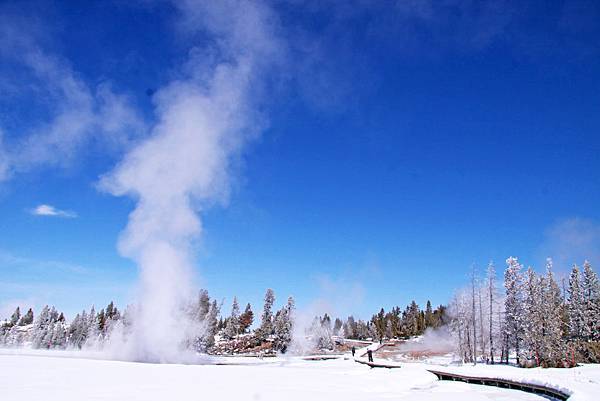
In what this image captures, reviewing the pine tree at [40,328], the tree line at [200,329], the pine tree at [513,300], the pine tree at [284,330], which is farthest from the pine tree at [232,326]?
the pine tree at [513,300]

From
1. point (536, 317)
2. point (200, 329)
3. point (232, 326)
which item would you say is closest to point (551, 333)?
point (536, 317)

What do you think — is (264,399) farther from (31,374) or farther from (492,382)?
(492,382)

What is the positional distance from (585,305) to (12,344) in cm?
15052

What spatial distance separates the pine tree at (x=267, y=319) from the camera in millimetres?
102062

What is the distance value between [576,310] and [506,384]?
4974 cm

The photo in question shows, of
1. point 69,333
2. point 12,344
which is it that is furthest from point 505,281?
point 12,344

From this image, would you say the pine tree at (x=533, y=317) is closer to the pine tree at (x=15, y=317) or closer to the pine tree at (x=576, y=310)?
the pine tree at (x=576, y=310)

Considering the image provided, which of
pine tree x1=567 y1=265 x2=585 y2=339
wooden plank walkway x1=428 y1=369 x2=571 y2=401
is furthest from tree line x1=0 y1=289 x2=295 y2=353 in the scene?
pine tree x1=567 y1=265 x2=585 y2=339

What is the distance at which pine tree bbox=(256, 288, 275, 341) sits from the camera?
102 meters

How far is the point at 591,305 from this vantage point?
65812mm

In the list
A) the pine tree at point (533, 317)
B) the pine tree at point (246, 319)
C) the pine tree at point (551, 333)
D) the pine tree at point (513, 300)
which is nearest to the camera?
the pine tree at point (551, 333)

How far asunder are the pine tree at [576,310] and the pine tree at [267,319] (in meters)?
64.1

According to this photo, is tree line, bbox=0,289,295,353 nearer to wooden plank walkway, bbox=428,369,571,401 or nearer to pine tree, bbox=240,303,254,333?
pine tree, bbox=240,303,254,333

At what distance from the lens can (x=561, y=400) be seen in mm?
20891
